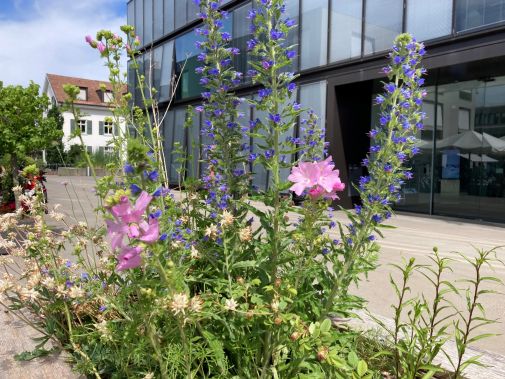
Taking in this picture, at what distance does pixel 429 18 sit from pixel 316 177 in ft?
31.6

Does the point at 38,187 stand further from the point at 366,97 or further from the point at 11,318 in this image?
the point at 366,97

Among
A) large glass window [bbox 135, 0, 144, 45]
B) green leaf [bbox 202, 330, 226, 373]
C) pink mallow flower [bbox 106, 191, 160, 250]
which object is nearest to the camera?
pink mallow flower [bbox 106, 191, 160, 250]

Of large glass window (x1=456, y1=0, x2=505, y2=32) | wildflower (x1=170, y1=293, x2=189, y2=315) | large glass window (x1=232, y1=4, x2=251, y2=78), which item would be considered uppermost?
large glass window (x1=232, y1=4, x2=251, y2=78)

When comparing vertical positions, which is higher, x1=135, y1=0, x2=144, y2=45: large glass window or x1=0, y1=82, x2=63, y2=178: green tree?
x1=135, y1=0, x2=144, y2=45: large glass window

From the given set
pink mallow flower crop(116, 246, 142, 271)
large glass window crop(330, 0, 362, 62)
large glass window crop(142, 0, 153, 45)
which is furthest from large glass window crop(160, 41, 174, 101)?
pink mallow flower crop(116, 246, 142, 271)

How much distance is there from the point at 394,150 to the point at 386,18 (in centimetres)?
931

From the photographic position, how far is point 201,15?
2506 mm

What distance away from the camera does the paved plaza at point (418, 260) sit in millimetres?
2127

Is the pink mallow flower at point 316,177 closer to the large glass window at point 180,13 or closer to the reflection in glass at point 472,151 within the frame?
the reflection in glass at point 472,151

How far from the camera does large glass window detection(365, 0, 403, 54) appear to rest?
10117mm

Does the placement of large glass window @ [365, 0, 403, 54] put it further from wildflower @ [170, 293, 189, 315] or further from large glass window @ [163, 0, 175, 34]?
wildflower @ [170, 293, 189, 315]

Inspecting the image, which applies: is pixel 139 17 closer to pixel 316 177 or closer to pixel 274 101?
pixel 274 101

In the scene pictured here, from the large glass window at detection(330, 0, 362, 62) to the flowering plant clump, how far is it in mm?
9122

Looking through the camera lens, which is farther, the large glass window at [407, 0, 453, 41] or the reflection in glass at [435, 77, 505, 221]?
the reflection in glass at [435, 77, 505, 221]
